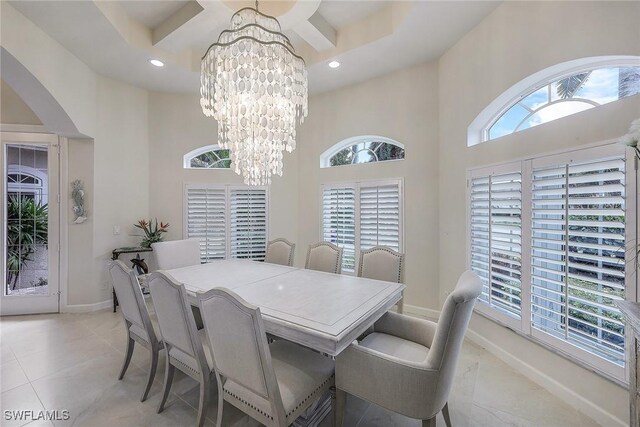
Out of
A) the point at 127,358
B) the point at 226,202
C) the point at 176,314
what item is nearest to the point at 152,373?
the point at 127,358

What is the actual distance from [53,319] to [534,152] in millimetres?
5719

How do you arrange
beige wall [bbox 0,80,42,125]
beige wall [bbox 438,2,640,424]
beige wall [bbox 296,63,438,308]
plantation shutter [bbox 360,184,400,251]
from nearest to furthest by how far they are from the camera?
beige wall [bbox 438,2,640,424] < beige wall [bbox 296,63,438,308] < beige wall [bbox 0,80,42,125] < plantation shutter [bbox 360,184,400,251]

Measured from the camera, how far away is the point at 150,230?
4.14m

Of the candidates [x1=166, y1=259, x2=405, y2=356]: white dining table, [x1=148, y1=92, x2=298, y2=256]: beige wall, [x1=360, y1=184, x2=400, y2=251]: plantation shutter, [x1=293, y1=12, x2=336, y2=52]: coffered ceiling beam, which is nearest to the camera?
[x1=166, y1=259, x2=405, y2=356]: white dining table

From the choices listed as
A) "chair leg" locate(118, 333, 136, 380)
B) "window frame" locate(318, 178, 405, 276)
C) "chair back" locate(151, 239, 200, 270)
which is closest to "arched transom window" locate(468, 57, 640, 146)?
"window frame" locate(318, 178, 405, 276)

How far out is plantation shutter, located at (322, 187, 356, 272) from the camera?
13.2 ft

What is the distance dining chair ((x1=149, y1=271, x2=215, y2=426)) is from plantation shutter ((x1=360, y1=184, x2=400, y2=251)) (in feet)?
8.49

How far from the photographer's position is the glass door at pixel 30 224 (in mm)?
3623

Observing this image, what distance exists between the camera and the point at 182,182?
14.4 feet

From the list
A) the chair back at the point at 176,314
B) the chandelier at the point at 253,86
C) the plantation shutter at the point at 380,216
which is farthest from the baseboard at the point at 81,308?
the plantation shutter at the point at 380,216

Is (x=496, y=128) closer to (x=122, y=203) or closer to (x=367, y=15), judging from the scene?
(x=367, y=15)

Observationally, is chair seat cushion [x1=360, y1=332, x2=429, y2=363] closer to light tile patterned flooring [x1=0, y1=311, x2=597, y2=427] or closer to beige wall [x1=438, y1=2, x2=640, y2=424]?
light tile patterned flooring [x1=0, y1=311, x2=597, y2=427]

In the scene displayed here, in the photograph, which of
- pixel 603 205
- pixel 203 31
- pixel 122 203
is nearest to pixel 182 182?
pixel 122 203

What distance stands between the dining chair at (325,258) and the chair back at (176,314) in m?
1.61
